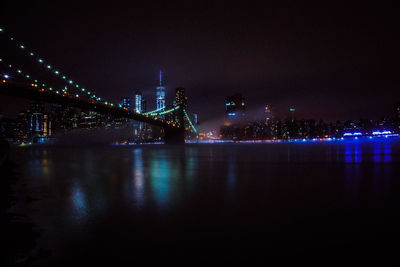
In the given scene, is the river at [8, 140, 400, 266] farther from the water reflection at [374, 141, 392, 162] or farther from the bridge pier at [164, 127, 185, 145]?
the bridge pier at [164, 127, 185, 145]

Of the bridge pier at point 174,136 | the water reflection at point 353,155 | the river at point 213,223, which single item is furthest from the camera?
the bridge pier at point 174,136

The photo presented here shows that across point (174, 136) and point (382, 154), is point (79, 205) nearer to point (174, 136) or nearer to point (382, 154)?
point (382, 154)

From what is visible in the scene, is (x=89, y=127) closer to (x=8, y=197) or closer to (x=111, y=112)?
(x=111, y=112)

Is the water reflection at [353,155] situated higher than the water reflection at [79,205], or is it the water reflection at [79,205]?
the water reflection at [79,205]

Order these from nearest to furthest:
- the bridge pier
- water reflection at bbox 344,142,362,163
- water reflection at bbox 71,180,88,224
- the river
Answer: the river
water reflection at bbox 71,180,88,224
water reflection at bbox 344,142,362,163
the bridge pier

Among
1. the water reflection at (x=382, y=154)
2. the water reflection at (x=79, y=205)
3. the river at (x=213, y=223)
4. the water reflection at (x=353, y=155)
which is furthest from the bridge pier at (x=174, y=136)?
the river at (x=213, y=223)

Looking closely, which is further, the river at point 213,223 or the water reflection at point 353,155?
the water reflection at point 353,155

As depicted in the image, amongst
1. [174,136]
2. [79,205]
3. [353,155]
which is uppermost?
[174,136]

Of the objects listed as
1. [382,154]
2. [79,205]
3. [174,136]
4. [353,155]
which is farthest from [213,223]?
[174,136]

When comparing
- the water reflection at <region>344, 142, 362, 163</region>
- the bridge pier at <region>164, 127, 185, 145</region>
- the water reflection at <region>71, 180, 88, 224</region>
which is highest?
the bridge pier at <region>164, 127, 185, 145</region>

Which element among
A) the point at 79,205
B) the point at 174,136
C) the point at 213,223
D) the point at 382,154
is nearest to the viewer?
the point at 213,223

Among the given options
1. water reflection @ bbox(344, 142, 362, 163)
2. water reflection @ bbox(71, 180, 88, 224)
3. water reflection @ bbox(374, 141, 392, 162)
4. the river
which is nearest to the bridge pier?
water reflection @ bbox(344, 142, 362, 163)

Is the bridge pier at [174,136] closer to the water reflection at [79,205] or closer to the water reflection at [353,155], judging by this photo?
the water reflection at [353,155]

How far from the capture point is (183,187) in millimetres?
8109
